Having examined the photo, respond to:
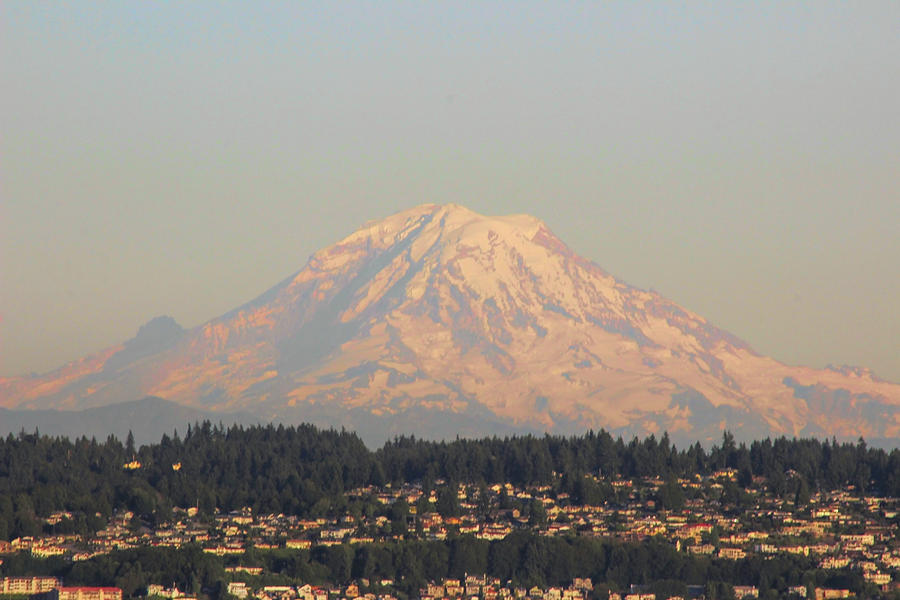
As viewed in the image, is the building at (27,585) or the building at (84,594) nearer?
the building at (84,594)

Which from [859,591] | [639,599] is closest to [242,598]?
[639,599]

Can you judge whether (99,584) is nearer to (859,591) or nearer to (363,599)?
(363,599)

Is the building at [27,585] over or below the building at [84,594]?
over

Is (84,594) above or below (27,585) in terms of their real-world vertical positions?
below

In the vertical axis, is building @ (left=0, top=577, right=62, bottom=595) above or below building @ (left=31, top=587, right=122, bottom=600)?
above

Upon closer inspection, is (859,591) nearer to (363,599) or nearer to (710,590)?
(710,590)

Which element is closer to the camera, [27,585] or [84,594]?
[84,594]

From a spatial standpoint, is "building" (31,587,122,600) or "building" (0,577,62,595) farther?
"building" (0,577,62,595)

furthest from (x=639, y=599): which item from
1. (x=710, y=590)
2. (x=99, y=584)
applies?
(x=99, y=584)
